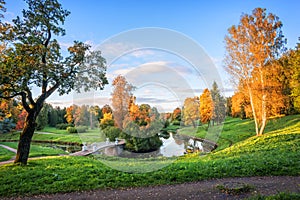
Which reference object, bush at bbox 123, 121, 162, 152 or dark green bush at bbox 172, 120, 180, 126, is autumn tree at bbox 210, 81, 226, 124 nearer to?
dark green bush at bbox 172, 120, 180, 126

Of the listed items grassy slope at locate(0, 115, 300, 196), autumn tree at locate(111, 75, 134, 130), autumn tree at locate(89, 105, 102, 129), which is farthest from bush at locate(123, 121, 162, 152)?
autumn tree at locate(89, 105, 102, 129)

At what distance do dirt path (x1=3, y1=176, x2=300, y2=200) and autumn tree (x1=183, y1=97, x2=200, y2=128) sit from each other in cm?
220

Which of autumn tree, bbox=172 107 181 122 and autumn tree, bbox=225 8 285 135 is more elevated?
autumn tree, bbox=225 8 285 135

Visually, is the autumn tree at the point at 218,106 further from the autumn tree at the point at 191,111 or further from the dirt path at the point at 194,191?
the dirt path at the point at 194,191

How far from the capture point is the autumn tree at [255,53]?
19188 mm

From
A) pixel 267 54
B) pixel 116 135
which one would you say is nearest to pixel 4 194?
pixel 116 135

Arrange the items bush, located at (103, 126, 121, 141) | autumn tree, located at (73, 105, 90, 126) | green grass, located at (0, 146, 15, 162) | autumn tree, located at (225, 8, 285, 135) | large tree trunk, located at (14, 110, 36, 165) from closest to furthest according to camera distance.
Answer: autumn tree, located at (73, 105, 90, 126)
bush, located at (103, 126, 121, 141)
large tree trunk, located at (14, 110, 36, 165)
green grass, located at (0, 146, 15, 162)
autumn tree, located at (225, 8, 285, 135)

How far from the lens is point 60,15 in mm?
12156

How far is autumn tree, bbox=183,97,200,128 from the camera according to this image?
24.9 ft

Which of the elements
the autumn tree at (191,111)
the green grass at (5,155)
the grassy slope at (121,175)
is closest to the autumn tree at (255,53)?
the grassy slope at (121,175)

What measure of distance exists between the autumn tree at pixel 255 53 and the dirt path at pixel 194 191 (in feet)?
45.1

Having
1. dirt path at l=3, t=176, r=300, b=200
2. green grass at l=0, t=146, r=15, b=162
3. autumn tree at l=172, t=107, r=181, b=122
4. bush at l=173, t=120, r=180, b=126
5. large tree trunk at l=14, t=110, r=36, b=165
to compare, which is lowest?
green grass at l=0, t=146, r=15, b=162

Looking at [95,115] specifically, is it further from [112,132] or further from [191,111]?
[191,111]

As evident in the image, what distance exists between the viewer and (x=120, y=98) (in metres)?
7.38
